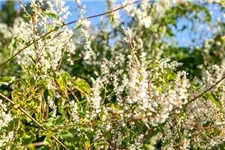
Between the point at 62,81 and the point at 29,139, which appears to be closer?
the point at 29,139

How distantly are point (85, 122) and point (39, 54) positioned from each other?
45cm

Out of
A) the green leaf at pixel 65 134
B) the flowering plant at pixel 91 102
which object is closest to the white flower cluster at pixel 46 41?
the flowering plant at pixel 91 102

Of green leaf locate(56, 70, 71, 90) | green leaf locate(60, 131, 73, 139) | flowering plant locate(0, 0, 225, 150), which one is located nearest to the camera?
flowering plant locate(0, 0, 225, 150)

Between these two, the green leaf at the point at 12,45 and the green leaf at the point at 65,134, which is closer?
the green leaf at the point at 65,134

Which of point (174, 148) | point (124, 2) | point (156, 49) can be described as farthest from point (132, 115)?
point (156, 49)

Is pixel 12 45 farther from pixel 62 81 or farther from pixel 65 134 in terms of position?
pixel 65 134

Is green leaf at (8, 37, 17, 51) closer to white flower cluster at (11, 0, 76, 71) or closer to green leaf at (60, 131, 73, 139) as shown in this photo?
white flower cluster at (11, 0, 76, 71)

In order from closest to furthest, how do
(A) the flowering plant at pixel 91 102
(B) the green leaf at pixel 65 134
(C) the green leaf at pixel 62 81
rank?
(A) the flowering plant at pixel 91 102 < (B) the green leaf at pixel 65 134 < (C) the green leaf at pixel 62 81

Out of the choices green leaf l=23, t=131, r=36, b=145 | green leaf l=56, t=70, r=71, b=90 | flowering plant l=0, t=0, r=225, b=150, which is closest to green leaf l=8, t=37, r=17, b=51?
flowering plant l=0, t=0, r=225, b=150

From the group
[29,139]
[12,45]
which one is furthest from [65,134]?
[12,45]

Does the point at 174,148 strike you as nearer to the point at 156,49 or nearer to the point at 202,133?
the point at 202,133

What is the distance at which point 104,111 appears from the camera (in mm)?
1948

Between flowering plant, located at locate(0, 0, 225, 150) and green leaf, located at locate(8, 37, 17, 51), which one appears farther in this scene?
green leaf, located at locate(8, 37, 17, 51)

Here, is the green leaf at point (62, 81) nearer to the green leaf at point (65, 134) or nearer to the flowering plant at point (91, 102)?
the flowering plant at point (91, 102)
